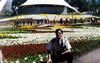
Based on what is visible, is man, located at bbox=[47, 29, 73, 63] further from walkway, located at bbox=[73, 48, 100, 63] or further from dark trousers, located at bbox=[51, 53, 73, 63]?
walkway, located at bbox=[73, 48, 100, 63]

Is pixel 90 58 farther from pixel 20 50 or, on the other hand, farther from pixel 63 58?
pixel 20 50

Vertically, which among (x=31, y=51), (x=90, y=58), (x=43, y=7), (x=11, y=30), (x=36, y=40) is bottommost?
(x=90, y=58)

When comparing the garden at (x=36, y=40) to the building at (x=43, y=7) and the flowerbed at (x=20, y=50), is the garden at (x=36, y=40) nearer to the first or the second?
the flowerbed at (x=20, y=50)

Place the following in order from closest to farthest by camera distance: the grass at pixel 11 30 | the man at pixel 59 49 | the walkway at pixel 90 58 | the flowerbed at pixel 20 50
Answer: the man at pixel 59 49 < the flowerbed at pixel 20 50 < the grass at pixel 11 30 < the walkway at pixel 90 58

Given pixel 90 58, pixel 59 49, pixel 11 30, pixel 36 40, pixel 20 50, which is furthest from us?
pixel 90 58

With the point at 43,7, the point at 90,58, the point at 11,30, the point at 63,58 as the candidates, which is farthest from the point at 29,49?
the point at 90,58

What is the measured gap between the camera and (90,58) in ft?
19.4

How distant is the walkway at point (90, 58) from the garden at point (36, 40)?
219mm

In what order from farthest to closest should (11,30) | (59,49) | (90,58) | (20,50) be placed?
(90,58) < (11,30) < (20,50) < (59,49)

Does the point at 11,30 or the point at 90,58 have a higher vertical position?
the point at 11,30

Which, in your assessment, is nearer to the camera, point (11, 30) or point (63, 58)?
point (63, 58)

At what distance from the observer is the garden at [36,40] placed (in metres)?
5.26

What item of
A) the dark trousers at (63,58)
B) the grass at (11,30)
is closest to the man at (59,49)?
the dark trousers at (63,58)

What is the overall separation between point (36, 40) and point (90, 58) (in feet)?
4.79
